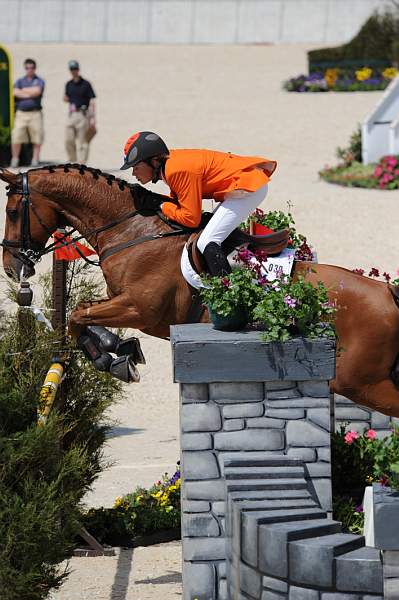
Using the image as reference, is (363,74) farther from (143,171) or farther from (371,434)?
(143,171)

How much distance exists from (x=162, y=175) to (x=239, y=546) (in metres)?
2.87

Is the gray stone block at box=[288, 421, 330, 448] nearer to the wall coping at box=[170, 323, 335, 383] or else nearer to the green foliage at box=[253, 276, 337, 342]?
the wall coping at box=[170, 323, 335, 383]

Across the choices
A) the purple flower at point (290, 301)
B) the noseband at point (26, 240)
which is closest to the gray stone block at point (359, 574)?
the purple flower at point (290, 301)

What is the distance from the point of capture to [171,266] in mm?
7965

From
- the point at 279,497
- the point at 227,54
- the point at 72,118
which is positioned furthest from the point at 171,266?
the point at 227,54

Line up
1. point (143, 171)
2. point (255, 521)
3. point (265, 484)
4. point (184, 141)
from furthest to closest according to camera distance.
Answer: point (184, 141) < point (143, 171) < point (265, 484) < point (255, 521)

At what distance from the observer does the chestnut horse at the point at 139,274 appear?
783 cm

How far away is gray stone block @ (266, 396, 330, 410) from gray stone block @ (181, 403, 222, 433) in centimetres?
28

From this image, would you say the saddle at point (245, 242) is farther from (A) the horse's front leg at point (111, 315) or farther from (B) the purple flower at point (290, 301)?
(B) the purple flower at point (290, 301)

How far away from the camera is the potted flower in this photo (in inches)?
261

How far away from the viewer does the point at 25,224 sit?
8320 mm

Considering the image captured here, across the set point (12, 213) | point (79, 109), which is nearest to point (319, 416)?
point (12, 213)

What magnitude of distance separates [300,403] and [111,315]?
196 centimetres

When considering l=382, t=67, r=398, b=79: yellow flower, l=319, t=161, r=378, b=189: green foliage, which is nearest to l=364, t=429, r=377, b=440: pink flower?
l=319, t=161, r=378, b=189: green foliage
